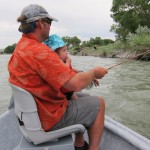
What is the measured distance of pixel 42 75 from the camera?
2713mm

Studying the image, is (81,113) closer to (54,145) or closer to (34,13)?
(54,145)

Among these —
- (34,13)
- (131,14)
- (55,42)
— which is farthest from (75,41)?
(34,13)

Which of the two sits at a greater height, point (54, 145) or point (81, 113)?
point (81, 113)

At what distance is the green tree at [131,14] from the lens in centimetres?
4806

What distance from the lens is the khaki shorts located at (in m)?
3.00

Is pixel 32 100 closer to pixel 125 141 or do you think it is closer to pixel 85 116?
pixel 85 116

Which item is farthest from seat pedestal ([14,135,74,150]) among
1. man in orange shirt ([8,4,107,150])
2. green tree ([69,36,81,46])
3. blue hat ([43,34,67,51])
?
green tree ([69,36,81,46])

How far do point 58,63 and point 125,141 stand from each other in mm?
1130

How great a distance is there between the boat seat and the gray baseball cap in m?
0.59

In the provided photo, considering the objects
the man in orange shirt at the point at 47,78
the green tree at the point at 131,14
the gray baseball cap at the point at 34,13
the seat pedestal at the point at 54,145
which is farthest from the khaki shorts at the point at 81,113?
the green tree at the point at 131,14

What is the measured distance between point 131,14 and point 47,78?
4729 centimetres

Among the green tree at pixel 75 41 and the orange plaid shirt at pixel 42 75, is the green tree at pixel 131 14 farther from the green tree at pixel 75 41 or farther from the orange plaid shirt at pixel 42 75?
the green tree at pixel 75 41

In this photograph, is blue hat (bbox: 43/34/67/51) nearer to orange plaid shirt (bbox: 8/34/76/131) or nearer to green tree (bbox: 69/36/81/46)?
orange plaid shirt (bbox: 8/34/76/131)

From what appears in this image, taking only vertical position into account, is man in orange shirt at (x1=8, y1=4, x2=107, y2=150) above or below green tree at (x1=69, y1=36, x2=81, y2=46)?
above
